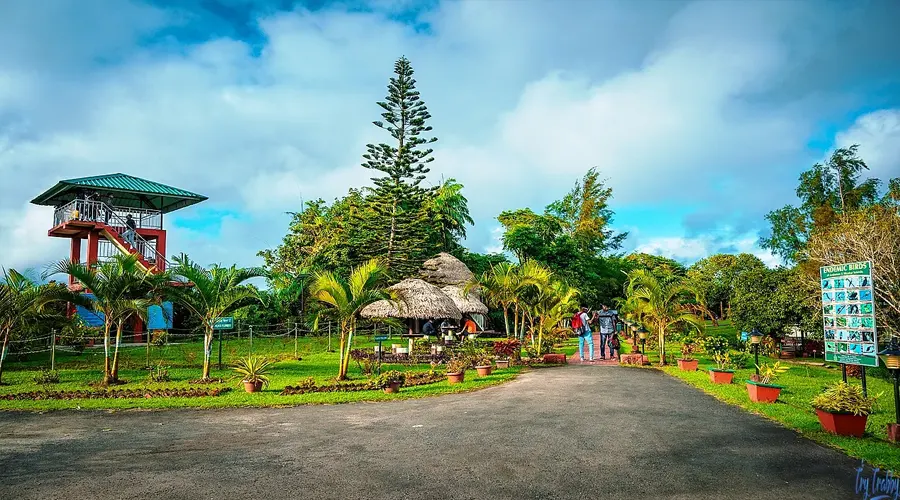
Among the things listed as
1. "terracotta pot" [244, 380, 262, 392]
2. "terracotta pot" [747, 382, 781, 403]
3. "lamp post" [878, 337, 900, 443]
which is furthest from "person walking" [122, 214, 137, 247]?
"lamp post" [878, 337, 900, 443]

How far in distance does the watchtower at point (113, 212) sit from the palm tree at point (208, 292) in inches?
Result: 439

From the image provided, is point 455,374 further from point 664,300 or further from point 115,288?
point 115,288

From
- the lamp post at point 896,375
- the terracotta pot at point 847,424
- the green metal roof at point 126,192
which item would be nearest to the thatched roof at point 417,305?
the green metal roof at point 126,192

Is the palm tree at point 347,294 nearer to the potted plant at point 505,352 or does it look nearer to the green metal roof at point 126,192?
the potted plant at point 505,352

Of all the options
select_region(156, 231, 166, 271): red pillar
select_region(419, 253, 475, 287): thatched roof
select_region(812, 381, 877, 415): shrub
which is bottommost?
select_region(812, 381, 877, 415): shrub

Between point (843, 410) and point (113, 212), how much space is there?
1051 inches

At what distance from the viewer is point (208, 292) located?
492 inches

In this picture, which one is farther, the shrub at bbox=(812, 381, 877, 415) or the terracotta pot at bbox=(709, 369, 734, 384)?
the terracotta pot at bbox=(709, 369, 734, 384)

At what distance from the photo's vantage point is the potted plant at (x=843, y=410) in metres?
6.39

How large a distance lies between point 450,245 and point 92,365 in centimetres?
2242

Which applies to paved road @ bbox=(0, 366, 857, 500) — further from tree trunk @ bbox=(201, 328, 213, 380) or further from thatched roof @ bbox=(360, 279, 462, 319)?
thatched roof @ bbox=(360, 279, 462, 319)

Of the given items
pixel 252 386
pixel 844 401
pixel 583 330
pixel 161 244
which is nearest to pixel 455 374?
pixel 252 386

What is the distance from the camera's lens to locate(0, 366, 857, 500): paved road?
472cm

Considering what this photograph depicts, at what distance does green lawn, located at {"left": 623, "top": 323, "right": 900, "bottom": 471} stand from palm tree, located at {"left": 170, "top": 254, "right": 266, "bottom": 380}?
32.3 ft
